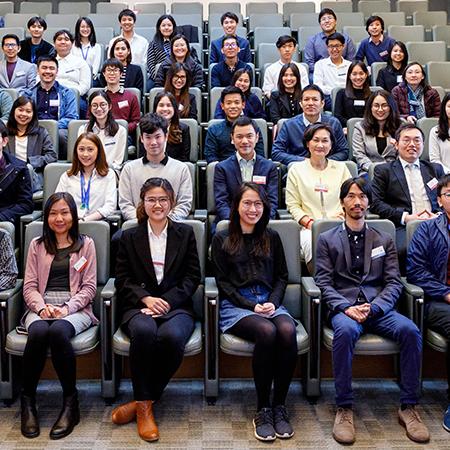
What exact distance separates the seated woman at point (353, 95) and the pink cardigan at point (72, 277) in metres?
2.39

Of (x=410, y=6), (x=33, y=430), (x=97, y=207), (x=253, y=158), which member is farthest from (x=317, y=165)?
(x=410, y=6)

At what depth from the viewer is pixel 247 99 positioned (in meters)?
4.80

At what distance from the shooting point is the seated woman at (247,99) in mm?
4715

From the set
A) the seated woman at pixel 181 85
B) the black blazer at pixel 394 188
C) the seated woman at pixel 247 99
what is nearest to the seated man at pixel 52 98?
the seated woman at pixel 181 85

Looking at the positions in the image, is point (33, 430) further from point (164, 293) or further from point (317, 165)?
point (317, 165)

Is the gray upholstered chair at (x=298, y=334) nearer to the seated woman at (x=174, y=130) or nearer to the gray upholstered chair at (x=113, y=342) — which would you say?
the gray upholstered chair at (x=113, y=342)

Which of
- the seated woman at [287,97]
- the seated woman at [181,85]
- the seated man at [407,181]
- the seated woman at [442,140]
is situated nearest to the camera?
the seated man at [407,181]

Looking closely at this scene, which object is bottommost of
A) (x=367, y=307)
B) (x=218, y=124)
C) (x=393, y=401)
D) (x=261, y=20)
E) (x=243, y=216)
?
(x=393, y=401)

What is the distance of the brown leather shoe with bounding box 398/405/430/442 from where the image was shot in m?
2.58

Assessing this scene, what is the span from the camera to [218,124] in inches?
166

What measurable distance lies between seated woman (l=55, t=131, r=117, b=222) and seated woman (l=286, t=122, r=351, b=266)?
0.98 m

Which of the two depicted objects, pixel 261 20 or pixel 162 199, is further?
pixel 261 20

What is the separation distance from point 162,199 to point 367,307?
3.28 ft

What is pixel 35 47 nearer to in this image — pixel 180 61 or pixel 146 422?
pixel 180 61
